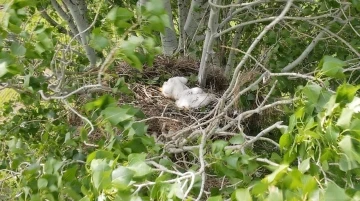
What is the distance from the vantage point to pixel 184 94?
1772 millimetres

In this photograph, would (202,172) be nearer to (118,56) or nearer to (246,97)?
(118,56)

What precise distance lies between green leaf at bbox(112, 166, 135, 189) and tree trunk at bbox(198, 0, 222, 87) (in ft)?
2.98

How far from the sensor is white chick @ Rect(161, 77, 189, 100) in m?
1.80

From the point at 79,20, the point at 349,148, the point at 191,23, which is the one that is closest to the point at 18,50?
the point at 349,148

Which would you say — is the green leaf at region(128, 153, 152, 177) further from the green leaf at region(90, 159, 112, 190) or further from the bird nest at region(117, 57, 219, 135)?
the bird nest at region(117, 57, 219, 135)

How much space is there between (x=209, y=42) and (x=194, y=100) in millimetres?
224

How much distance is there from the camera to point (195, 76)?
199 cm

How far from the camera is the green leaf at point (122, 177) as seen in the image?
2.27 ft

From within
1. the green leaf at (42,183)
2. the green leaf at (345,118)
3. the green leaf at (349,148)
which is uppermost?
A: the green leaf at (345,118)

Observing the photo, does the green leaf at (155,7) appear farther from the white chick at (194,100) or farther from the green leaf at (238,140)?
the white chick at (194,100)

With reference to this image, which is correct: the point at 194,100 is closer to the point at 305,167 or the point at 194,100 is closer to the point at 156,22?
the point at 156,22

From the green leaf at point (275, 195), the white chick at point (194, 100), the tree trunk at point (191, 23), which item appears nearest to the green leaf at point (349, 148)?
the green leaf at point (275, 195)

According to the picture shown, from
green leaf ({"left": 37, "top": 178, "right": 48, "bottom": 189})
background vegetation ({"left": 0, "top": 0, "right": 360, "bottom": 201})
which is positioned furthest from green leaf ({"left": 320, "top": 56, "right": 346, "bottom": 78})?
green leaf ({"left": 37, "top": 178, "right": 48, "bottom": 189})

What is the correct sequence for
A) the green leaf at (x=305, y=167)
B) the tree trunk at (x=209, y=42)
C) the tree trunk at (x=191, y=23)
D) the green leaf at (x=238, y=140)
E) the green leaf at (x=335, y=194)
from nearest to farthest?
the green leaf at (x=335, y=194), the green leaf at (x=305, y=167), the green leaf at (x=238, y=140), the tree trunk at (x=209, y=42), the tree trunk at (x=191, y=23)
